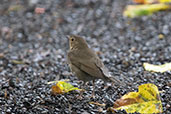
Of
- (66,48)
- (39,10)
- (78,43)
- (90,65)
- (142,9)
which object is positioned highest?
(39,10)

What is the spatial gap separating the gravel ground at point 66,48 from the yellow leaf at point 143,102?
136mm

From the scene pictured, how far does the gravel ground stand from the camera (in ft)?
16.3

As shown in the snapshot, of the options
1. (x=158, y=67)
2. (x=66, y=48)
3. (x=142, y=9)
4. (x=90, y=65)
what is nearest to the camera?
(x=90, y=65)

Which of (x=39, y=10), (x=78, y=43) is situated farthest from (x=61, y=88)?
(x=39, y=10)

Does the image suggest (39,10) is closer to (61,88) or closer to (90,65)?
(90,65)

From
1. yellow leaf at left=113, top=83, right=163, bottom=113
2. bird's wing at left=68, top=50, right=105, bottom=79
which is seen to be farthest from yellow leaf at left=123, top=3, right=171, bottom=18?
yellow leaf at left=113, top=83, right=163, bottom=113

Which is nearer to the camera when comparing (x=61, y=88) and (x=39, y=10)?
(x=61, y=88)

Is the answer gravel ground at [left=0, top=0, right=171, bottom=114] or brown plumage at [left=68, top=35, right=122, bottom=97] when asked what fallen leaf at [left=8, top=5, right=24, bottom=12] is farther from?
brown plumage at [left=68, top=35, right=122, bottom=97]

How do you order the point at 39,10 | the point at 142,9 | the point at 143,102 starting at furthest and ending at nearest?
1. the point at 39,10
2. the point at 142,9
3. the point at 143,102

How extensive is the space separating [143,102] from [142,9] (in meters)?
5.28

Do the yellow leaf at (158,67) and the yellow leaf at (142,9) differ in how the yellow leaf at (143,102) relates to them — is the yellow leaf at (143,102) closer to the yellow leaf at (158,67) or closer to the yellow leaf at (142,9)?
the yellow leaf at (158,67)

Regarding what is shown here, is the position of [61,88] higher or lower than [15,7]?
lower

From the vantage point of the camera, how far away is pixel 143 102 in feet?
14.4

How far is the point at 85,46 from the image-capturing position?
5.63m
